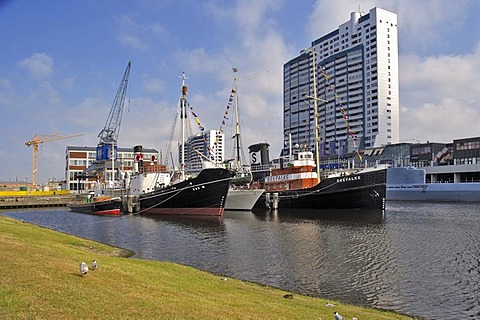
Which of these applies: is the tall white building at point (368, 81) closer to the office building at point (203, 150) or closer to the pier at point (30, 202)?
the office building at point (203, 150)

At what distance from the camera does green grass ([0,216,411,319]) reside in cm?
863

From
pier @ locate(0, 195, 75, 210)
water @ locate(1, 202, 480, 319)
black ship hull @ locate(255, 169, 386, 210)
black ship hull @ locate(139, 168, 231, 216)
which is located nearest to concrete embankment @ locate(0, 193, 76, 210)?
pier @ locate(0, 195, 75, 210)

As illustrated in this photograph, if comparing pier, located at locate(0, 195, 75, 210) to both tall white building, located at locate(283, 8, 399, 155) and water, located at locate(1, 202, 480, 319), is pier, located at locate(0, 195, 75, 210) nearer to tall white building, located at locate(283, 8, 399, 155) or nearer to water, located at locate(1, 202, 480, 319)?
water, located at locate(1, 202, 480, 319)

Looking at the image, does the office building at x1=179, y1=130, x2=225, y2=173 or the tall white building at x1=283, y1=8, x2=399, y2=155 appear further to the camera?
the tall white building at x1=283, y1=8, x2=399, y2=155

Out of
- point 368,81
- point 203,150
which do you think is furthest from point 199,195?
point 368,81

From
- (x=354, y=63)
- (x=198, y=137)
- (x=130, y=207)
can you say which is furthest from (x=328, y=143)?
(x=130, y=207)

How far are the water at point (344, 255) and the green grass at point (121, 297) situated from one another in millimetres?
3074

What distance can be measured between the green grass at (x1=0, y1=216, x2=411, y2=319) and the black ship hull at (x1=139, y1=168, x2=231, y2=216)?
38129mm

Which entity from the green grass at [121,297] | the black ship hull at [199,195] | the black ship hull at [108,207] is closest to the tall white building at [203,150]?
the black ship hull at [199,195]

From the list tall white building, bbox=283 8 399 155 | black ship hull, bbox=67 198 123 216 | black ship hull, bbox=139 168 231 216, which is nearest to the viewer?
black ship hull, bbox=139 168 231 216

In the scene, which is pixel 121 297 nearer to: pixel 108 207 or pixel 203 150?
pixel 108 207

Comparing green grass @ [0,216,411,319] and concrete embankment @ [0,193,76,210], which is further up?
green grass @ [0,216,411,319]

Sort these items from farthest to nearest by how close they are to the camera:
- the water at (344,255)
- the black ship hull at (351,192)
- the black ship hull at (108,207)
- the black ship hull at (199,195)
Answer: the black ship hull at (108,207) < the black ship hull at (351,192) < the black ship hull at (199,195) < the water at (344,255)

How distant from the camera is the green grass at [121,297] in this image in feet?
28.3
